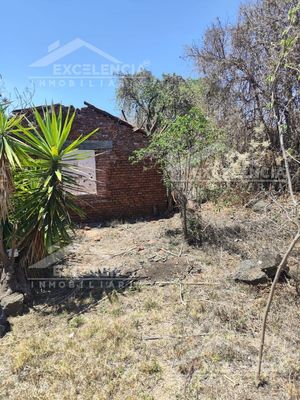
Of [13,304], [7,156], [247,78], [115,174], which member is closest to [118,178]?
[115,174]

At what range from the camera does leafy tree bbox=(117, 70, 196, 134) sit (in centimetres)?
1753

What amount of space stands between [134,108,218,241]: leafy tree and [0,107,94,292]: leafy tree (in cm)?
232

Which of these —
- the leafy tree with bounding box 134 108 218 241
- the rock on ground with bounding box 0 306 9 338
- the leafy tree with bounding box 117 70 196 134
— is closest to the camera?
the rock on ground with bounding box 0 306 9 338

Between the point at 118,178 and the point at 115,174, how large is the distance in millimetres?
150

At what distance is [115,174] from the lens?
9.86 metres

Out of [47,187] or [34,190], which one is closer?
[47,187]

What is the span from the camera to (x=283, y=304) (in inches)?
170

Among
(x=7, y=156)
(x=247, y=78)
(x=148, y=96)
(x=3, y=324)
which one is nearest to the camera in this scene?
(x=3, y=324)

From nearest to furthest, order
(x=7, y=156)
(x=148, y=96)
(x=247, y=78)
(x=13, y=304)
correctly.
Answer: (x=7, y=156) < (x=13, y=304) < (x=247, y=78) < (x=148, y=96)

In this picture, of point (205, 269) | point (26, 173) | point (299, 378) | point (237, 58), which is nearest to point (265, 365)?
point (299, 378)

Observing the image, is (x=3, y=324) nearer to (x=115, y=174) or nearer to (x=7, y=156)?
(x=7, y=156)

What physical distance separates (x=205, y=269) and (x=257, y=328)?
1812mm

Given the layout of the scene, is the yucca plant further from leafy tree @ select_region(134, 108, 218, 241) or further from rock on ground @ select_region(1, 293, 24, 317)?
leafy tree @ select_region(134, 108, 218, 241)

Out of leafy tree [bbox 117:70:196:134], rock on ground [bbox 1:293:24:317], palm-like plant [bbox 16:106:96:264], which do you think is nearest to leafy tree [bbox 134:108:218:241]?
palm-like plant [bbox 16:106:96:264]
